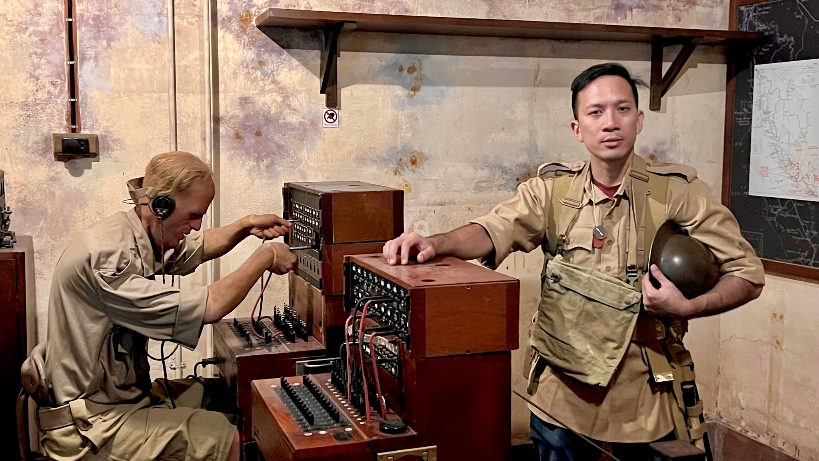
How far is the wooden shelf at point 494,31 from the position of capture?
373 cm

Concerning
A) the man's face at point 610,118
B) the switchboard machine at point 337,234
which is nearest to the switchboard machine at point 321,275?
the switchboard machine at point 337,234

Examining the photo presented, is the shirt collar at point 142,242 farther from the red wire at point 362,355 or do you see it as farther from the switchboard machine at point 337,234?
the red wire at point 362,355

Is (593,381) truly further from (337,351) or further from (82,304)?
(82,304)

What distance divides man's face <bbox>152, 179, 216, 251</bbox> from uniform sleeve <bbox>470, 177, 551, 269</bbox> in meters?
0.94

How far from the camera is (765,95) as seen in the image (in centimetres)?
446

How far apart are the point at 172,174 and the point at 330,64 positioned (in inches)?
50.4

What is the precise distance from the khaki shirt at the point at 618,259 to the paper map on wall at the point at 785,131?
1820 millimetres

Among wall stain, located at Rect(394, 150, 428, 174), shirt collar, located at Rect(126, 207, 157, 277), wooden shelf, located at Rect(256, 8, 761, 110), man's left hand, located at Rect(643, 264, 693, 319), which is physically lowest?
man's left hand, located at Rect(643, 264, 693, 319)

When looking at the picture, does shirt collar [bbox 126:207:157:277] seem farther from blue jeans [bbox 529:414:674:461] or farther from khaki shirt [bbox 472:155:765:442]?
blue jeans [bbox 529:414:674:461]

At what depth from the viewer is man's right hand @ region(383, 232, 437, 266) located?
7.91ft

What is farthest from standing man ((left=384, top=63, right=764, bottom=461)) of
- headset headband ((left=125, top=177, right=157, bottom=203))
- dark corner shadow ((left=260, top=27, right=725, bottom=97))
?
dark corner shadow ((left=260, top=27, right=725, bottom=97))

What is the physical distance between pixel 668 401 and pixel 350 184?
4.64 feet

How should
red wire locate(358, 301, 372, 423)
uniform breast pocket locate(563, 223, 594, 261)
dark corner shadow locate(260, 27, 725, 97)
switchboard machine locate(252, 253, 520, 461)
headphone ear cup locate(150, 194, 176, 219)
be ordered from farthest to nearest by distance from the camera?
dark corner shadow locate(260, 27, 725, 97) < headphone ear cup locate(150, 194, 176, 219) < uniform breast pocket locate(563, 223, 594, 261) < red wire locate(358, 301, 372, 423) < switchboard machine locate(252, 253, 520, 461)

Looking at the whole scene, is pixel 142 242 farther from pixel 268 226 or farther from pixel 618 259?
pixel 618 259
